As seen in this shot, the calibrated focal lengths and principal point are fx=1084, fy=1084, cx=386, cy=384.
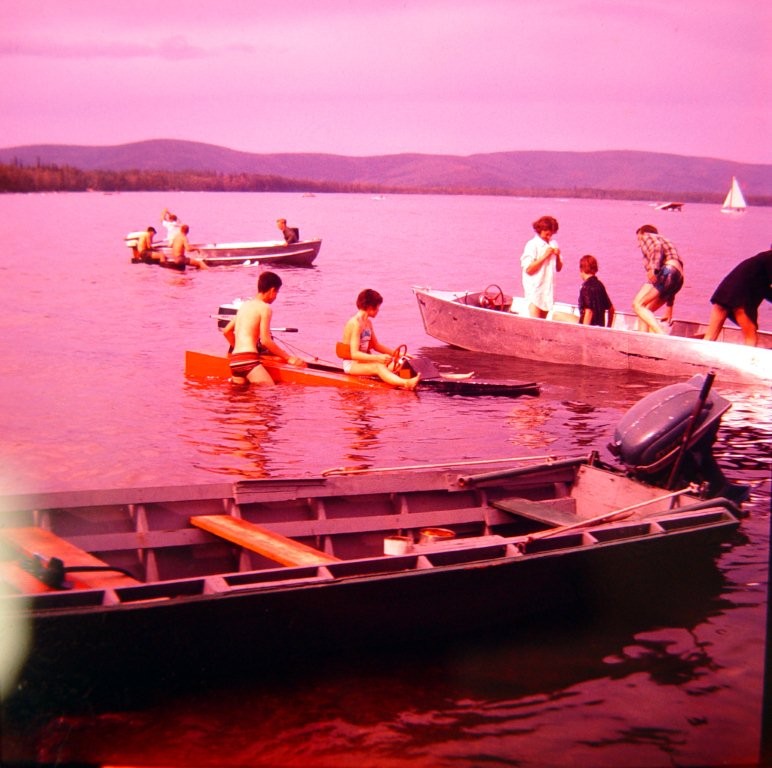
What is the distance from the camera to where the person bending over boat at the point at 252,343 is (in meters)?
10.1

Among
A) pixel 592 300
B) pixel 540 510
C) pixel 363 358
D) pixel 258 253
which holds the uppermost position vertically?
pixel 258 253

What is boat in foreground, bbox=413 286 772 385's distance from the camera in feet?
36.5

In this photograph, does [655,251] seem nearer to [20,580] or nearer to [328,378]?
[328,378]

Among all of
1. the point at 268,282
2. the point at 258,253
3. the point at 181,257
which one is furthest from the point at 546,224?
→ the point at 258,253

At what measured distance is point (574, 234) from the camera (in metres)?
61.1

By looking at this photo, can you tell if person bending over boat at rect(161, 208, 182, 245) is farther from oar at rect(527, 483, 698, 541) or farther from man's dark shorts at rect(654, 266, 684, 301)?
oar at rect(527, 483, 698, 541)

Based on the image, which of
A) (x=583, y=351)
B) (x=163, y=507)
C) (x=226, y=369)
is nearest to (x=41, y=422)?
(x=226, y=369)

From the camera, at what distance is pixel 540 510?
585 cm

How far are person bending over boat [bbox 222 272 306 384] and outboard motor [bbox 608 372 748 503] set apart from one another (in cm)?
481

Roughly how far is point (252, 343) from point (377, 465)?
8.53 feet

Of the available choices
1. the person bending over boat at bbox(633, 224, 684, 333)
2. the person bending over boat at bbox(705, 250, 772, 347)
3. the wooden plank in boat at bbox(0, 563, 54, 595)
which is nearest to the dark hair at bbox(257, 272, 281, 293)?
the person bending over boat at bbox(633, 224, 684, 333)

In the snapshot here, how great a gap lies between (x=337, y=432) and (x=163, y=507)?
4.05 m

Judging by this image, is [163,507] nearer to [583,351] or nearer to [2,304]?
[583,351]

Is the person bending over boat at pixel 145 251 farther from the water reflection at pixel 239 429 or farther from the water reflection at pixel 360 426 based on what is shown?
the water reflection at pixel 360 426
